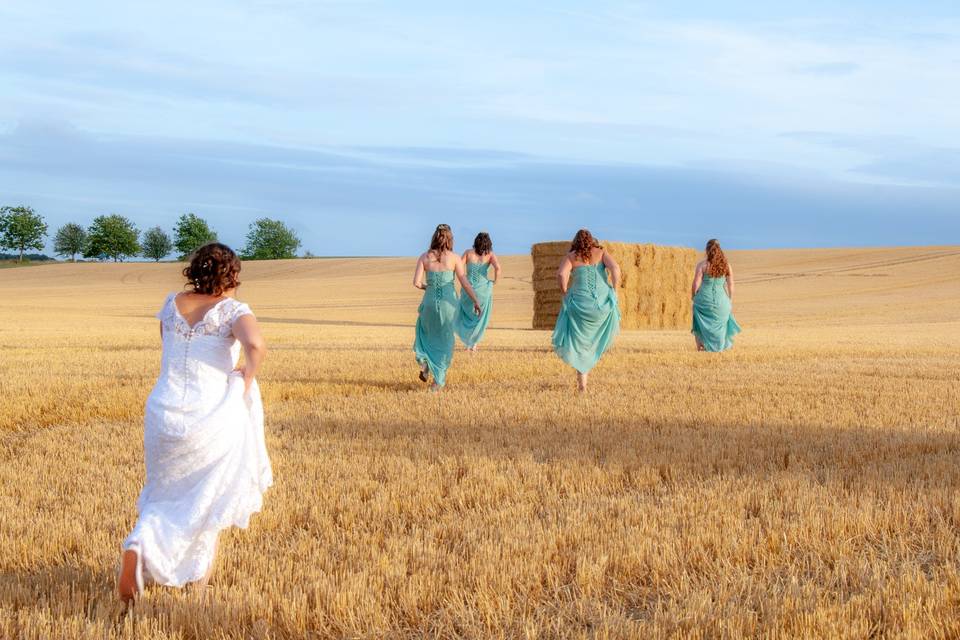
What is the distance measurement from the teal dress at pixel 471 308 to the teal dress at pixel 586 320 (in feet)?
18.9

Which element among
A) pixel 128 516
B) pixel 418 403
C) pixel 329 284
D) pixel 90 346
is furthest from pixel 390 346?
pixel 329 284

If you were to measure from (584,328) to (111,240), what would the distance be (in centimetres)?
12849

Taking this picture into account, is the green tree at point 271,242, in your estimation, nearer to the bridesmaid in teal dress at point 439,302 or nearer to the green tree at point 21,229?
the green tree at point 21,229

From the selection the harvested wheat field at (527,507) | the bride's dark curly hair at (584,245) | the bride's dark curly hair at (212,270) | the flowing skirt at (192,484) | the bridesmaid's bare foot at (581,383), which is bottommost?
the harvested wheat field at (527,507)

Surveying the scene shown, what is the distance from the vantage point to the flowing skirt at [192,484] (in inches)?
177

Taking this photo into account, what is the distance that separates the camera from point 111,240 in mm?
131125

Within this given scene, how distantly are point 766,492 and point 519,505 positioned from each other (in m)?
1.57

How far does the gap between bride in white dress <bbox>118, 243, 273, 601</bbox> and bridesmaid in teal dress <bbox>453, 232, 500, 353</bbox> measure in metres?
13.9

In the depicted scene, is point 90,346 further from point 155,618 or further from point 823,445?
point 155,618

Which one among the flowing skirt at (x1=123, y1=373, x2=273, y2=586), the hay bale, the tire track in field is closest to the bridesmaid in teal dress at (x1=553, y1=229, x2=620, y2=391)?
the flowing skirt at (x1=123, y1=373, x2=273, y2=586)

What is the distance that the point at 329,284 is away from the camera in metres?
67.8

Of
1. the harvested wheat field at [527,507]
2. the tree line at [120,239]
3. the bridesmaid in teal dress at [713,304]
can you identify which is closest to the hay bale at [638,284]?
the bridesmaid in teal dress at [713,304]

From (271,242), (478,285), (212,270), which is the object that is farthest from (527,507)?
(271,242)

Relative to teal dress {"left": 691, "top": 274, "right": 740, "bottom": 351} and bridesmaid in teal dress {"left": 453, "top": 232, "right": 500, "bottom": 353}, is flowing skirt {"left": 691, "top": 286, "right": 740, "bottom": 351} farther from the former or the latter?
bridesmaid in teal dress {"left": 453, "top": 232, "right": 500, "bottom": 353}
